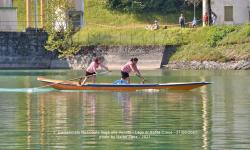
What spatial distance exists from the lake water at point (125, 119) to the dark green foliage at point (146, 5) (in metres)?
45.1

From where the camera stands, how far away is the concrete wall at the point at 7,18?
86.4 metres

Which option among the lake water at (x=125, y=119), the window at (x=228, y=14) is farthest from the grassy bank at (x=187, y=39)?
the lake water at (x=125, y=119)

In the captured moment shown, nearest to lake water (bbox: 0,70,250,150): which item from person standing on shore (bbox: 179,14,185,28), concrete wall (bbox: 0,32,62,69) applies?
concrete wall (bbox: 0,32,62,69)

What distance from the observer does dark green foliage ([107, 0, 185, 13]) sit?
93625 mm

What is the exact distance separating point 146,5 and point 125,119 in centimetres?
6277

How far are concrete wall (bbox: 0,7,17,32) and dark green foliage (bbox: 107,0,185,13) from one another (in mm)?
11935

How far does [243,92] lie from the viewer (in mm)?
46500

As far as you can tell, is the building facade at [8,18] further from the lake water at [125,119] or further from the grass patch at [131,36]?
the lake water at [125,119]

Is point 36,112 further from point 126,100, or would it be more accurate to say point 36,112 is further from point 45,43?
point 45,43

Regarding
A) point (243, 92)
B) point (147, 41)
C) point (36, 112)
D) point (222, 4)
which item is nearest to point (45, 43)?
point (147, 41)

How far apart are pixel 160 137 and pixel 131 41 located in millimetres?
56076

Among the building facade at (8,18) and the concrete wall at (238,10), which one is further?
the concrete wall at (238,10)

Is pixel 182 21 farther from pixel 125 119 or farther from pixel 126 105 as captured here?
pixel 125 119

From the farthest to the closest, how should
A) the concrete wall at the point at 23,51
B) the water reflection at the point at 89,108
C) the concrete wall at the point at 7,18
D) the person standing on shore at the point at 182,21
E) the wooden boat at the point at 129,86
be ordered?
the concrete wall at the point at 7,18, the person standing on shore at the point at 182,21, the concrete wall at the point at 23,51, the wooden boat at the point at 129,86, the water reflection at the point at 89,108
